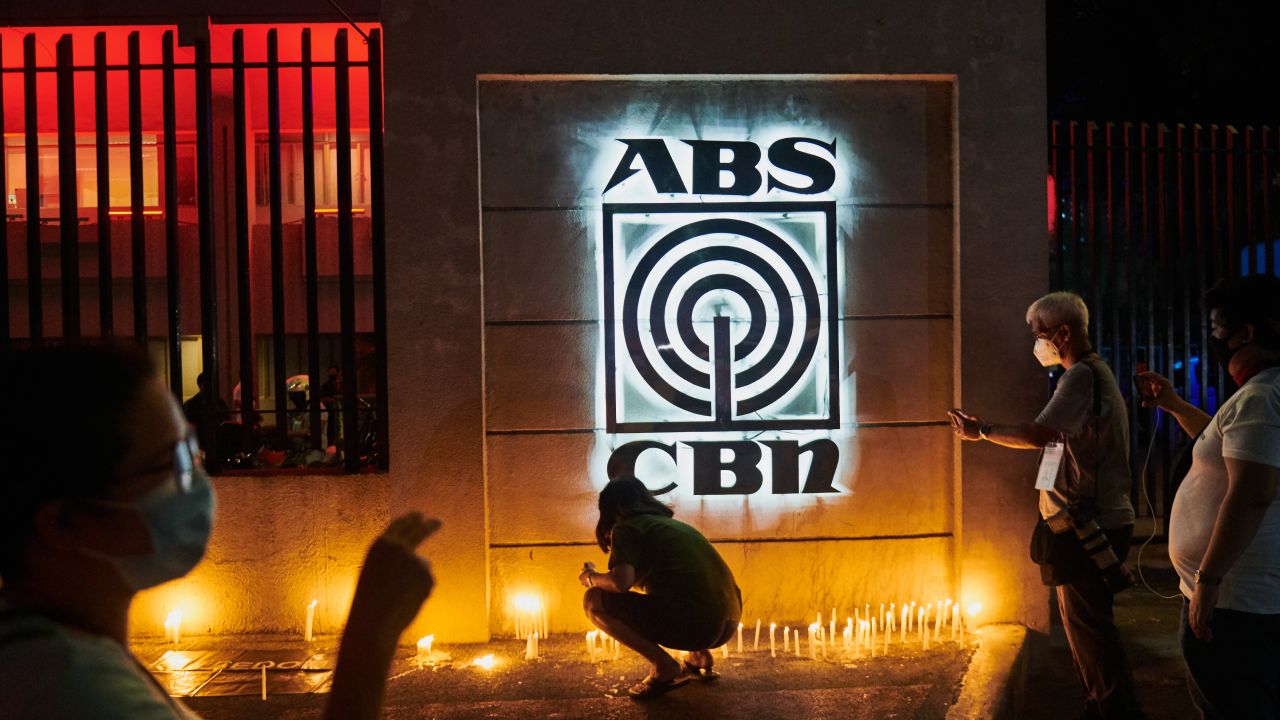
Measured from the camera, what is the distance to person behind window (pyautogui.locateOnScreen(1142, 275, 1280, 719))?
3475 millimetres

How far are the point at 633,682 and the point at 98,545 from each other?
4.56 meters

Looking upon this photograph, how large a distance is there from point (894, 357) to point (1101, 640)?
7.43 feet

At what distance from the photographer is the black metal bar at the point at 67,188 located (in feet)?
22.2

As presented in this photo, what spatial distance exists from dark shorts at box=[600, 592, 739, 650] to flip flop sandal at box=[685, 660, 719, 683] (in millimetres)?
305

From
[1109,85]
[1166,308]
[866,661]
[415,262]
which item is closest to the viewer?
[866,661]

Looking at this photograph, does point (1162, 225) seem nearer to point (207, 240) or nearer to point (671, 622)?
point (671, 622)

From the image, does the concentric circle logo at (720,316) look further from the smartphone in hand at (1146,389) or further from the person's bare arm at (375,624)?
the person's bare arm at (375,624)

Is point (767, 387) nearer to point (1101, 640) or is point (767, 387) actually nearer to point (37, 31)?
point (1101, 640)

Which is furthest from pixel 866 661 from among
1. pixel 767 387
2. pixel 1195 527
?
pixel 1195 527

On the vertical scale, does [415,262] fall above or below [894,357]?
above

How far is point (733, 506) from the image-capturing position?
681 cm

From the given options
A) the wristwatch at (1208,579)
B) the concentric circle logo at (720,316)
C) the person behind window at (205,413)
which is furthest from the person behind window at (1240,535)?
the person behind window at (205,413)

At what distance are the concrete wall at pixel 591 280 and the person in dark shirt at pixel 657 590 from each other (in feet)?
3.62

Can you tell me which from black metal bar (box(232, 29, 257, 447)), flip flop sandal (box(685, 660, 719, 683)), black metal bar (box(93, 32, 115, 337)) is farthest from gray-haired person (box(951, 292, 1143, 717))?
black metal bar (box(93, 32, 115, 337))
